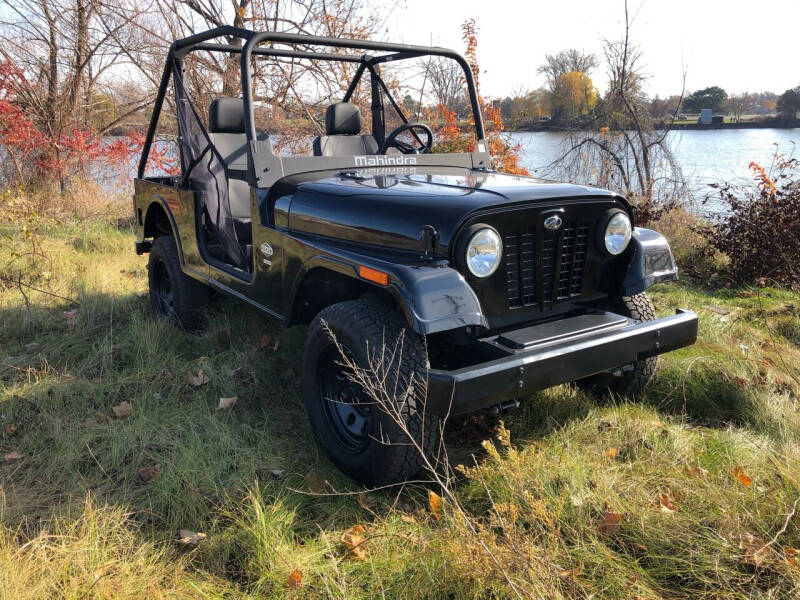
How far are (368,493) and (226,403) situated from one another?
1141 mm

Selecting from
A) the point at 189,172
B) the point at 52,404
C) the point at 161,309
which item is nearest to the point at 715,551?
the point at 52,404

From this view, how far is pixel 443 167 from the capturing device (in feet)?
11.9

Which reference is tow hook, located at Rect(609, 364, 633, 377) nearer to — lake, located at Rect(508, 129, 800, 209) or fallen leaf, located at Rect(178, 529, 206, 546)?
fallen leaf, located at Rect(178, 529, 206, 546)

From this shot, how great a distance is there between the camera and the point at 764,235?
17.3ft

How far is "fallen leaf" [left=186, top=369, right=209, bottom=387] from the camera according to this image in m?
3.57

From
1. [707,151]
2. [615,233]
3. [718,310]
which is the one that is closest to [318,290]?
[615,233]

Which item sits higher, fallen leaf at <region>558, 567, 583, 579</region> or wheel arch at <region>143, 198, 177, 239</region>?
wheel arch at <region>143, 198, 177, 239</region>

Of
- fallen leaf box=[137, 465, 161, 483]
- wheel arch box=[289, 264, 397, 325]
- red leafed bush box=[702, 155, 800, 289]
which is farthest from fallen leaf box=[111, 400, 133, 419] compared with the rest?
red leafed bush box=[702, 155, 800, 289]

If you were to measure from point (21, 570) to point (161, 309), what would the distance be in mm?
2906

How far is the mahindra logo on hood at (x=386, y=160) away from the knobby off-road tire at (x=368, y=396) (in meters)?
1.19

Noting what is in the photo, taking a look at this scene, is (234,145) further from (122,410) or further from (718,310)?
(718,310)

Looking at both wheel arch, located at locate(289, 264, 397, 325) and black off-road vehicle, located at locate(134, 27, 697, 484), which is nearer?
black off-road vehicle, located at locate(134, 27, 697, 484)

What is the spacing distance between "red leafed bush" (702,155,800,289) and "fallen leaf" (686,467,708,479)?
3.19m

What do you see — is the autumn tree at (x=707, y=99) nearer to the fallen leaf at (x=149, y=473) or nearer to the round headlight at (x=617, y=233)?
the round headlight at (x=617, y=233)
